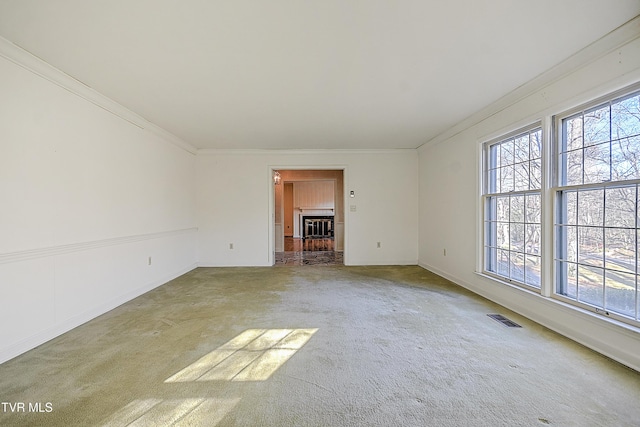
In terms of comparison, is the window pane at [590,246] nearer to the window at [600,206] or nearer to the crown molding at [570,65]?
the window at [600,206]

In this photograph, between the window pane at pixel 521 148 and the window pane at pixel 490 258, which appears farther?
the window pane at pixel 490 258

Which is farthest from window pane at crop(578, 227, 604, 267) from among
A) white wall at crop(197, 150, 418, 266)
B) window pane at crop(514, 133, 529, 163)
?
white wall at crop(197, 150, 418, 266)

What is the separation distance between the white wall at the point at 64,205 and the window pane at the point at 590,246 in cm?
477

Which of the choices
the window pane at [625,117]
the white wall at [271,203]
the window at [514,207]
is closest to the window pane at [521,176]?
the window at [514,207]

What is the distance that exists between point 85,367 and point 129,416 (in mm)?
816

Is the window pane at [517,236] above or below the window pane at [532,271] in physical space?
above

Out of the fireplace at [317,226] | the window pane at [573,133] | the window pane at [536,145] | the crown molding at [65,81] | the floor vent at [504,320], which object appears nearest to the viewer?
the crown molding at [65,81]

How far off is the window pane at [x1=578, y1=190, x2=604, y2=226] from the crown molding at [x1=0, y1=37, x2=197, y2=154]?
4.87m

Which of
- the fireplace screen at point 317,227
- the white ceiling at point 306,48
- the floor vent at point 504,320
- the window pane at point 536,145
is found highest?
the white ceiling at point 306,48

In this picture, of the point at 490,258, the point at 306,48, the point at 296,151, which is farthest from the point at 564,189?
the point at 296,151

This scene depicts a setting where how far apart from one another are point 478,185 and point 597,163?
1.46 meters

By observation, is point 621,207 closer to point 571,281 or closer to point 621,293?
point 621,293

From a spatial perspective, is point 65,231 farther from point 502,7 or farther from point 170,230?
point 502,7

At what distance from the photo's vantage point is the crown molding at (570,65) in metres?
1.96
